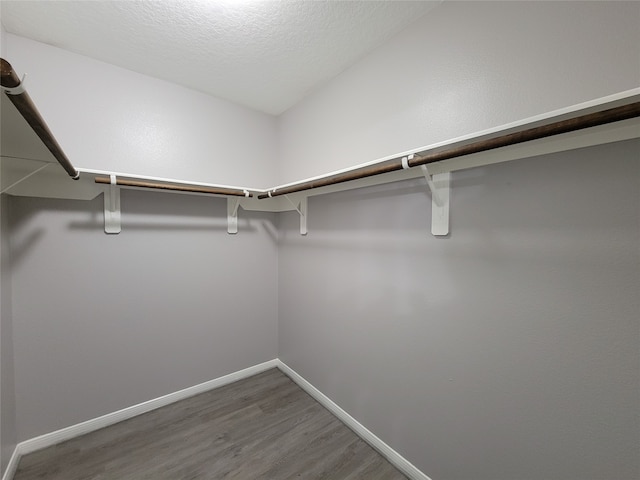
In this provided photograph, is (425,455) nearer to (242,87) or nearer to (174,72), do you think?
(242,87)

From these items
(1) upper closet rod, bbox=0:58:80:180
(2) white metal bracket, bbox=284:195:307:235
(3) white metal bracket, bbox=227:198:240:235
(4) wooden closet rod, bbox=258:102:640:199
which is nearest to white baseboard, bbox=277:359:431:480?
(2) white metal bracket, bbox=284:195:307:235

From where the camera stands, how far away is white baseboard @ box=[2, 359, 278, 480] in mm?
1486

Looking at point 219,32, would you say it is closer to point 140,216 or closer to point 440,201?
point 140,216

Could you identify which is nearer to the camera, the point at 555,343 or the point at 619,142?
the point at 619,142

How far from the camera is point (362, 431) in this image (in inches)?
65.5

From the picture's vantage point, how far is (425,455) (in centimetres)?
135

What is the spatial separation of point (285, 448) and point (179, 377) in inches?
39.2

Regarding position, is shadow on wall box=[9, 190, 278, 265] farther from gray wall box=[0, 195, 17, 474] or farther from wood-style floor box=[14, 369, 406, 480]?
wood-style floor box=[14, 369, 406, 480]

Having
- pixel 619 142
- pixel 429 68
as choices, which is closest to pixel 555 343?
Answer: pixel 619 142

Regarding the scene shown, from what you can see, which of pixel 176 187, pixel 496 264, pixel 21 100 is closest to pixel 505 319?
pixel 496 264

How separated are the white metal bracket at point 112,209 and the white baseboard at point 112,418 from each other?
125cm

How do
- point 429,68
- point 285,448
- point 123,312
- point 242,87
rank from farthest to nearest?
point 242,87
point 123,312
point 285,448
point 429,68

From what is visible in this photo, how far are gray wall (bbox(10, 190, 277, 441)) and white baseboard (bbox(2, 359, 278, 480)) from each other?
40mm

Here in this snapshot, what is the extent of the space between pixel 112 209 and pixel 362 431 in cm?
216
